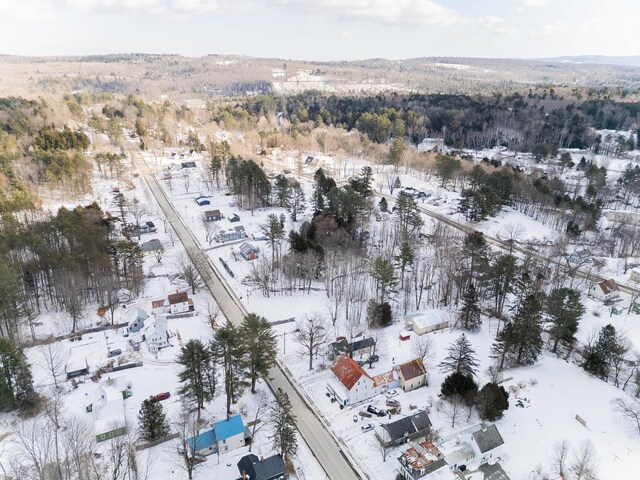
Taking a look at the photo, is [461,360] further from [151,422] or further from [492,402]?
[151,422]

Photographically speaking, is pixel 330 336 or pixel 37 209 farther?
pixel 37 209

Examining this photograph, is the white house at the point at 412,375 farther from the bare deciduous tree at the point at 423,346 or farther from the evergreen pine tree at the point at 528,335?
the evergreen pine tree at the point at 528,335

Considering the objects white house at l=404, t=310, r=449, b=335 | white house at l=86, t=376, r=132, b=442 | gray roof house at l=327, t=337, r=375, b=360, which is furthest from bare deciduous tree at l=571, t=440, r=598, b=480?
white house at l=86, t=376, r=132, b=442

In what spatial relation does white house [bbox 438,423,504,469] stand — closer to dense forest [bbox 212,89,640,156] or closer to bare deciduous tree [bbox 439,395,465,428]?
bare deciduous tree [bbox 439,395,465,428]

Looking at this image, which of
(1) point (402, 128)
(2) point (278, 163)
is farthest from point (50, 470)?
(1) point (402, 128)

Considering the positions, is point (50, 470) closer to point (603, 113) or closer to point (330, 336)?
point (330, 336)

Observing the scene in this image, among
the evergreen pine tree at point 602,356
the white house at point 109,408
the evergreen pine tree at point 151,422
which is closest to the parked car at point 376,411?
the evergreen pine tree at point 151,422

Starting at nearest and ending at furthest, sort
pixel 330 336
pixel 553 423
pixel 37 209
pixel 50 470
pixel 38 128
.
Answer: pixel 50 470, pixel 553 423, pixel 330 336, pixel 37 209, pixel 38 128
